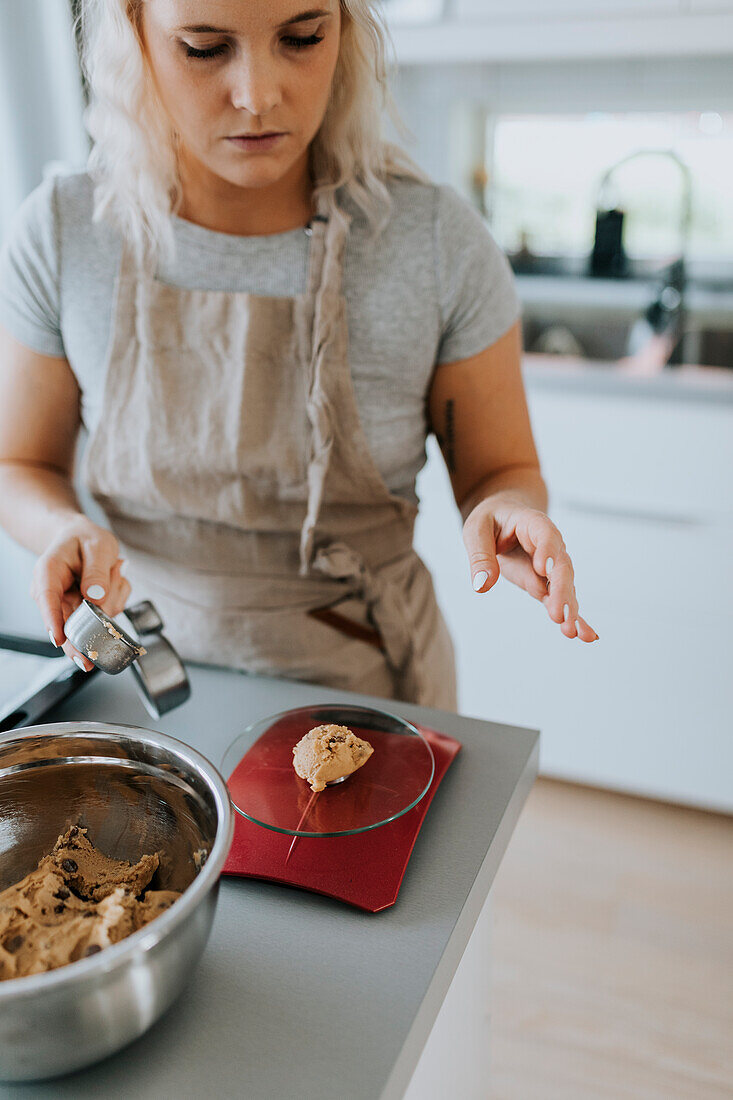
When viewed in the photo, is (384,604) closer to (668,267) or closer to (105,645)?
(105,645)

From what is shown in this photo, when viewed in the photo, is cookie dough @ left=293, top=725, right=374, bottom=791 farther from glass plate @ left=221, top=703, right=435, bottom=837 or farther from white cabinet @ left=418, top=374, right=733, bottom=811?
white cabinet @ left=418, top=374, right=733, bottom=811

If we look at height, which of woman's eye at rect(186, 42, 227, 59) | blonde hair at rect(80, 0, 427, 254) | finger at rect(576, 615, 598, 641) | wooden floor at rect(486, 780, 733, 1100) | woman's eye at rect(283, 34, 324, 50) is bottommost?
wooden floor at rect(486, 780, 733, 1100)

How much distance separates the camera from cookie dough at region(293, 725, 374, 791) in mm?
745

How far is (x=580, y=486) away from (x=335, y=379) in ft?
3.28

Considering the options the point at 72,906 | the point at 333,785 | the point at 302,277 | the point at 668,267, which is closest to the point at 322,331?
the point at 302,277

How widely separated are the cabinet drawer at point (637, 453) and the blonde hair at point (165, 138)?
91 centimetres

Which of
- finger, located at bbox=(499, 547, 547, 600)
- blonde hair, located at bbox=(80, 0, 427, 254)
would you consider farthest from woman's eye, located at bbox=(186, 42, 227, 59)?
finger, located at bbox=(499, 547, 547, 600)

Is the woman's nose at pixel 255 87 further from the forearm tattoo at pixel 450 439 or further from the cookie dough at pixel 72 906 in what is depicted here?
the cookie dough at pixel 72 906

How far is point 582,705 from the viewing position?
202cm

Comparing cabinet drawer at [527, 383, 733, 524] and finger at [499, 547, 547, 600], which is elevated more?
finger at [499, 547, 547, 600]

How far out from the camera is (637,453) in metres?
1.90

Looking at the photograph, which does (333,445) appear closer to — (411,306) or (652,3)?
(411,306)

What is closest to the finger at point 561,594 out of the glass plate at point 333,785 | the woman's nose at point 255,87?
the glass plate at point 333,785

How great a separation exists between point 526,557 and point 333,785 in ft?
0.85
